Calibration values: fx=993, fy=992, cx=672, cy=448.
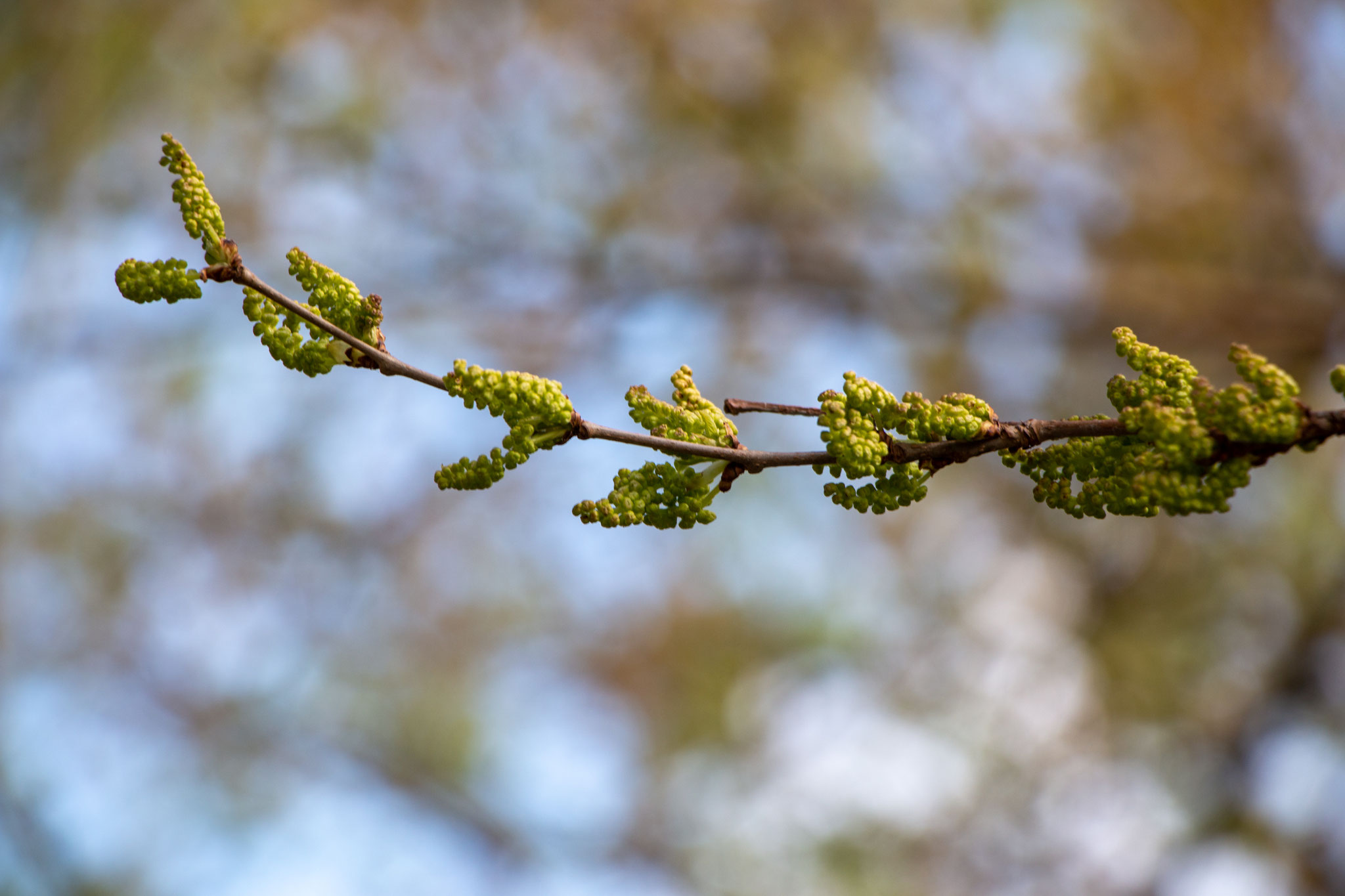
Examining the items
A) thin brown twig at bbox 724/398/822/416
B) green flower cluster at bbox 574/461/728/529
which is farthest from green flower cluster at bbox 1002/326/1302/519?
green flower cluster at bbox 574/461/728/529

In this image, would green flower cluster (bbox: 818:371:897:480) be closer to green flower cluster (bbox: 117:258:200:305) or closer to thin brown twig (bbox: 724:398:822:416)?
thin brown twig (bbox: 724:398:822:416)

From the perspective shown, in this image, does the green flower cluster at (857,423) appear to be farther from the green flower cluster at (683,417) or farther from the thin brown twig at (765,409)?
the green flower cluster at (683,417)

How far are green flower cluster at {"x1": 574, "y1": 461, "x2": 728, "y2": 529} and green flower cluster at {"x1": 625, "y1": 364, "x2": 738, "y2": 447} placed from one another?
0.11 ft

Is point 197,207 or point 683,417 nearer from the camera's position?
point 197,207

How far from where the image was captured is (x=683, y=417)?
1.11 metres

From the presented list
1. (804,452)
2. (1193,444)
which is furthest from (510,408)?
(1193,444)

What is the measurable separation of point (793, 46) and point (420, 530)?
4.07m

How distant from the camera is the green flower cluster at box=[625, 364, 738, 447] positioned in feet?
3.59

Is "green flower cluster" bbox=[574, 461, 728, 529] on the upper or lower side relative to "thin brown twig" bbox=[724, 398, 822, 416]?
lower

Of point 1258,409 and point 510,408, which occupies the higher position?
point 1258,409

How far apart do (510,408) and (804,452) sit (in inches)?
11.9

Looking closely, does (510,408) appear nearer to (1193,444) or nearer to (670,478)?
(670,478)

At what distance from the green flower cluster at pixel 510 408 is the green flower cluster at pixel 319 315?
4.8 inches

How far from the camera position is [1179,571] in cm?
627
